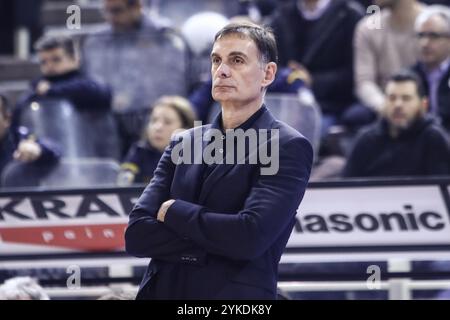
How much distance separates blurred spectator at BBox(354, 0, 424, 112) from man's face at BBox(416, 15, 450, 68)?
0.45 metres

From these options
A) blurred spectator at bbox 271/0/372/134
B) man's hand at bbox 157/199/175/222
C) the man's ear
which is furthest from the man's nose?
blurred spectator at bbox 271/0/372/134

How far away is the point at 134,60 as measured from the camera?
777cm

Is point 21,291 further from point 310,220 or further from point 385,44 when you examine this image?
point 385,44

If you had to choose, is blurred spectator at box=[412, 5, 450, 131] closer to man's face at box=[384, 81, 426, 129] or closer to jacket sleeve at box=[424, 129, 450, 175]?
man's face at box=[384, 81, 426, 129]

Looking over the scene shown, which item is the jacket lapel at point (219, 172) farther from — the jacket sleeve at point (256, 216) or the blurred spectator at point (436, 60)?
the blurred spectator at point (436, 60)

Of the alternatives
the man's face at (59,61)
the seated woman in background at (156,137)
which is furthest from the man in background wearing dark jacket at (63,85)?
the seated woman in background at (156,137)

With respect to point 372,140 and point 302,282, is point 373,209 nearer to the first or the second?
point 302,282

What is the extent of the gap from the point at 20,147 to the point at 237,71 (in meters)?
3.27

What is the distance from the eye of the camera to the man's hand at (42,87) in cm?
720

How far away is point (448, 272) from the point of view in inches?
201

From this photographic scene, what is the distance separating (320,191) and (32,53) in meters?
5.26

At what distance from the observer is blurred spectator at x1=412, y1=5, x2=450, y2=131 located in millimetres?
6816

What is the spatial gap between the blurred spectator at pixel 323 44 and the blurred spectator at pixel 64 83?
4.20ft

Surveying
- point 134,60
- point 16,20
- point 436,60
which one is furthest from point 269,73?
point 16,20
